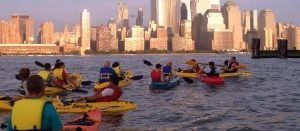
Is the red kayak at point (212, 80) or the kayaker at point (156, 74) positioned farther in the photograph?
the red kayak at point (212, 80)

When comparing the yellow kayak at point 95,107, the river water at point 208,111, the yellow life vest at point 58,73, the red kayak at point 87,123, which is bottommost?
the river water at point 208,111

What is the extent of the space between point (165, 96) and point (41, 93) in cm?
2021

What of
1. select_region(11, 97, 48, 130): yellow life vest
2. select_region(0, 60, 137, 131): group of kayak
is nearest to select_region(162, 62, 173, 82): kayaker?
select_region(0, 60, 137, 131): group of kayak

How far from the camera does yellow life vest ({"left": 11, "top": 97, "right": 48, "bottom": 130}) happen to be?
6.57m

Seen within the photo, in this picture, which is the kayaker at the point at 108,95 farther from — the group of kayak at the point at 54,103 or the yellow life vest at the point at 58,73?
the yellow life vest at the point at 58,73

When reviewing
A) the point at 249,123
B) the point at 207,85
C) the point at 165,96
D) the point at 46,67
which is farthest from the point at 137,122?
the point at 207,85

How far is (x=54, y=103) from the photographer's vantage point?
17516mm

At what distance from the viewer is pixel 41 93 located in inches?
254

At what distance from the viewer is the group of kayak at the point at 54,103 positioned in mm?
6562

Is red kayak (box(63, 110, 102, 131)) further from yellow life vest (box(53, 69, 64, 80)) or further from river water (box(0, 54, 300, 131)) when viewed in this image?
yellow life vest (box(53, 69, 64, 80))

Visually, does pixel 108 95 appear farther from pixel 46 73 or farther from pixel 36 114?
pixel 36 114

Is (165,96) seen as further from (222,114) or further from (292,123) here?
(292,123)

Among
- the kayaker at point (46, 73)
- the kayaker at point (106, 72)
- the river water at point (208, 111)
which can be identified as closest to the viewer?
the river water at point (208, 111)

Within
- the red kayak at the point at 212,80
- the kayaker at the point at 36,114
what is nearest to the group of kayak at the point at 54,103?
the kayaker at the point at 36,114
